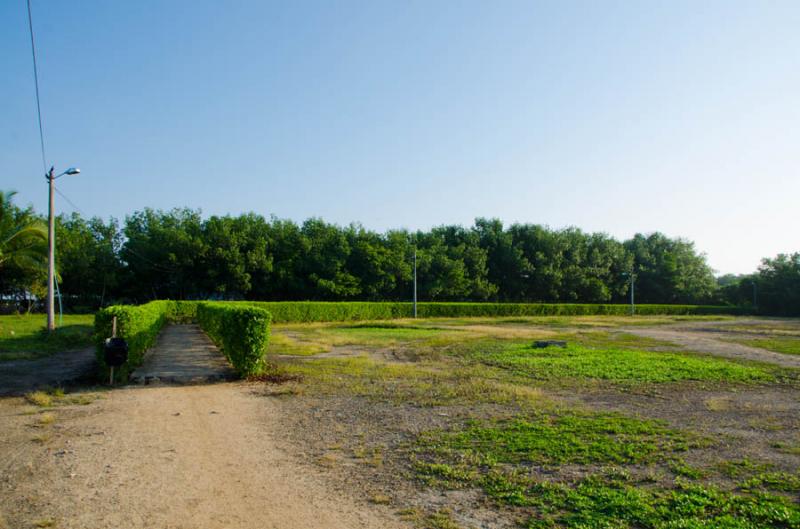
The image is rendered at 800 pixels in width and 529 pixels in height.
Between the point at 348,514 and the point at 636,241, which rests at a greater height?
the point at 636,241

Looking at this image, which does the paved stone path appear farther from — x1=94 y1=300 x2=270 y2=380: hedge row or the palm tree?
the palm tree

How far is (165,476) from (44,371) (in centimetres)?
892

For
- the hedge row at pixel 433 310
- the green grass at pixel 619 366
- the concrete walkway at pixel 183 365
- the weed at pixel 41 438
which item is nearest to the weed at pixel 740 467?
the green grass at pixel 619 366

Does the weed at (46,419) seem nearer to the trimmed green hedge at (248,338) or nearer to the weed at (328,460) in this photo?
the trimmed green hedge at (248,338)

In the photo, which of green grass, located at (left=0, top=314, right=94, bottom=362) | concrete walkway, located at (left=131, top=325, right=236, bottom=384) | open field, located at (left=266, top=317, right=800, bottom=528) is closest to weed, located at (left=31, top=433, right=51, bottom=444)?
open field, located at (left=266, top=317, right=800, bottom=528)

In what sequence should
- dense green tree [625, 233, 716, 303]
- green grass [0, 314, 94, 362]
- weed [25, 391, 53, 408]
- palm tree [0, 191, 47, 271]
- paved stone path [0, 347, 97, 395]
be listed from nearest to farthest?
weed [25, 391, 53, 408], paved stone path [0, 347, 97, 395], green grass [0, 314, 94, 362], palm tree [0, 191, 47, 271], dense green tree [625, 233, 716, 303]

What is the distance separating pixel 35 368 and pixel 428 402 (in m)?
9.71

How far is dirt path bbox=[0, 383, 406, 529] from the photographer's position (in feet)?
14.1

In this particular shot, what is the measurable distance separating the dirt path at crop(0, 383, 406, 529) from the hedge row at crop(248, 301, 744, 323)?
26.4 meters

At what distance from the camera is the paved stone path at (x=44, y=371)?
33.7 ft

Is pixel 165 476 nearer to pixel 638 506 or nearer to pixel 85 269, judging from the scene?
pixel 638 506

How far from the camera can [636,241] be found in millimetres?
77625

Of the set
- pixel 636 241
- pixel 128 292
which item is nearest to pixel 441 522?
pixel 128 292

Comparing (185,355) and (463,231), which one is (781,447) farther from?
(463,231)
